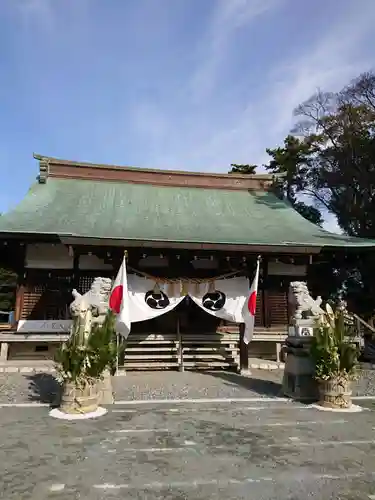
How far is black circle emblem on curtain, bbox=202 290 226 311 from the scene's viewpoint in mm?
10312

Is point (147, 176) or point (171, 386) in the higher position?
point (147, 176)

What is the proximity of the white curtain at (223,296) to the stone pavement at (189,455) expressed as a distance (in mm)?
4066

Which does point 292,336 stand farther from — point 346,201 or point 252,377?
point 346,201

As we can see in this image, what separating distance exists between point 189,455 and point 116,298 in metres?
4.71

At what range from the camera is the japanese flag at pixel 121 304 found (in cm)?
830

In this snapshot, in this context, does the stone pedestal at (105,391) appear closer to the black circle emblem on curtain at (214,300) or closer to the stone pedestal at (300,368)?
the stone pedestal at (300,368)

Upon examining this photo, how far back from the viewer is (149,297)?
10.1 metres

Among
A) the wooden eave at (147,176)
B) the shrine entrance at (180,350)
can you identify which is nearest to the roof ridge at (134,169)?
the wooden eave at (147,176)

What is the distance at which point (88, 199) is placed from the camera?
14.5 metres

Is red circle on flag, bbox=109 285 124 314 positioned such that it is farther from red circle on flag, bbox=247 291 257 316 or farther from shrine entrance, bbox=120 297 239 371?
red circle on flag, bbox=247 291 257 316

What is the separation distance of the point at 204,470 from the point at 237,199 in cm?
1337

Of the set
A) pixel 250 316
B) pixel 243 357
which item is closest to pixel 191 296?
pixel 250 316

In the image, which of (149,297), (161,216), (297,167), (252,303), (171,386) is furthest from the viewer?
(297,167)

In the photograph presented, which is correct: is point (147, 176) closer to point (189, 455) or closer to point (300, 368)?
point (300, 368)
